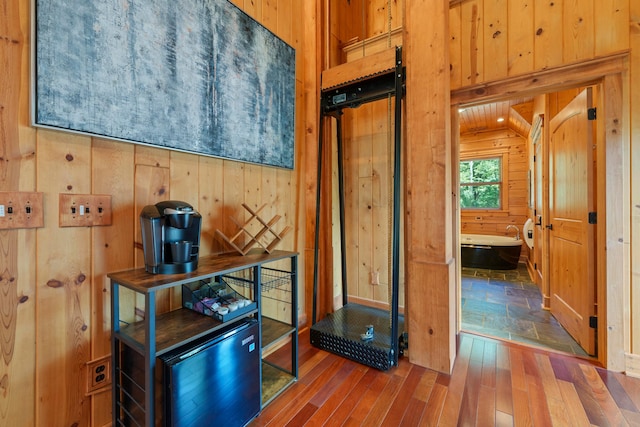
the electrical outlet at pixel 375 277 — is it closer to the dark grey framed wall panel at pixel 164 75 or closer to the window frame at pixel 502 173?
the dark grey framed wall panel at pixel 164 75

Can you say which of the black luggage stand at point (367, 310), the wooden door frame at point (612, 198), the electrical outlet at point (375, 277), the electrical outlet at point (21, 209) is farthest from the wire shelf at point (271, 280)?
the wooden door frame at point (612, 198)

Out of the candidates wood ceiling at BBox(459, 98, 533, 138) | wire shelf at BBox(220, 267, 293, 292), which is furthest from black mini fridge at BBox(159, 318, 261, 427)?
wood ceiling at BBox(459, 98, 533, 138)

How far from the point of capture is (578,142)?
217cm

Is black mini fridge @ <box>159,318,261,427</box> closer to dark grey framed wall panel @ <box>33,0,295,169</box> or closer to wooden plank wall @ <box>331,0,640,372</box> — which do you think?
dark grey framed wall panel @ <box>33,0,295,169</box>

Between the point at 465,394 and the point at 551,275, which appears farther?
the point at 551,275

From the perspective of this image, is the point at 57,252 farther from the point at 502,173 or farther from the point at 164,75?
the point at 502,173

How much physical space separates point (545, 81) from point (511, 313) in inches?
85.3

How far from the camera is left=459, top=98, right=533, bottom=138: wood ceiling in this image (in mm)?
4344

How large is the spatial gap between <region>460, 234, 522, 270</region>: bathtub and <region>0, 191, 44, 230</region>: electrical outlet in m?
5.28

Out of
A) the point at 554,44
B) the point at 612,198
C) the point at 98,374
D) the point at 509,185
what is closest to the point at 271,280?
the point at 98,374

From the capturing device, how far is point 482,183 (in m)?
5.86

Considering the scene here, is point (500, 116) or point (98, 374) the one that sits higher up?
point (500, 116)

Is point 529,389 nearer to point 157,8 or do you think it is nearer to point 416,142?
point 416,142

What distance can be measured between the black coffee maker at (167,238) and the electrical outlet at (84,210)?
0.64 ft
